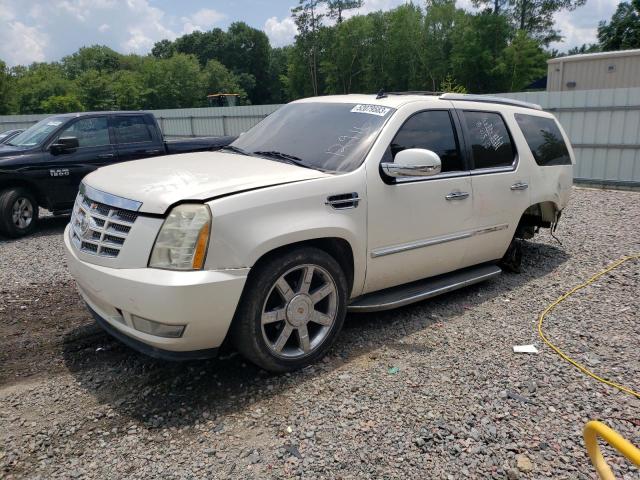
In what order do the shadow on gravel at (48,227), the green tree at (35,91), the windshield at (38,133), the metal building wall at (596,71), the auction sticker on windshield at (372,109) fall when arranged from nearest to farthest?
the auction sticker on windshield at (372,109), the shadow on gravel at (48,227), the windshield at (38,133), the metal building wall at (596,71), the green tree at (35,91)

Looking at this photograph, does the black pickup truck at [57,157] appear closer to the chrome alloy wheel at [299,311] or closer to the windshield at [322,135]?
the windshield at [322,135]

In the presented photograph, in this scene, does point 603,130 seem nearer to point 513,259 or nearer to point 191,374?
point 513,259

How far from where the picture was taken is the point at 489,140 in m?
4.80

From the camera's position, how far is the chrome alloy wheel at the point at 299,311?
335 cm

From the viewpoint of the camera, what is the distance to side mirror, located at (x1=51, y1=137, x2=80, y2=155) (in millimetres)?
8078

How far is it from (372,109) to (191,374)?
96.1 inches

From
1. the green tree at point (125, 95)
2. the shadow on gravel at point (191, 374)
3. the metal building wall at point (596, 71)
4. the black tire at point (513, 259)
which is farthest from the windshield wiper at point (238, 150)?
the green tree at point (125, 95)

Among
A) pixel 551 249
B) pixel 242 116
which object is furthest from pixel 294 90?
pixel 551 249

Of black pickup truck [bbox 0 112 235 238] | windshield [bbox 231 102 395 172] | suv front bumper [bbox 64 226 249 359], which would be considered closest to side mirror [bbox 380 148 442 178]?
windshield [bbox 231 102 395 172]

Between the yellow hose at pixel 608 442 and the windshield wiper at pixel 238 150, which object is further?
the windshield wiper at pixel 238 150

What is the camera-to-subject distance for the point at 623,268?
5.65 meters

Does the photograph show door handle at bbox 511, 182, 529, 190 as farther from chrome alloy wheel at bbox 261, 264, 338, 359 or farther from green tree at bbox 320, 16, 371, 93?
green tree at bbox 320, 16, 371, 93

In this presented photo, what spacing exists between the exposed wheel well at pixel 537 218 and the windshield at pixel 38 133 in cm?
721

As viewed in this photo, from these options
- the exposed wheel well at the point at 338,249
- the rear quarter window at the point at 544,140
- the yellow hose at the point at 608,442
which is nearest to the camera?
the yellow hose at the point at 608,442
